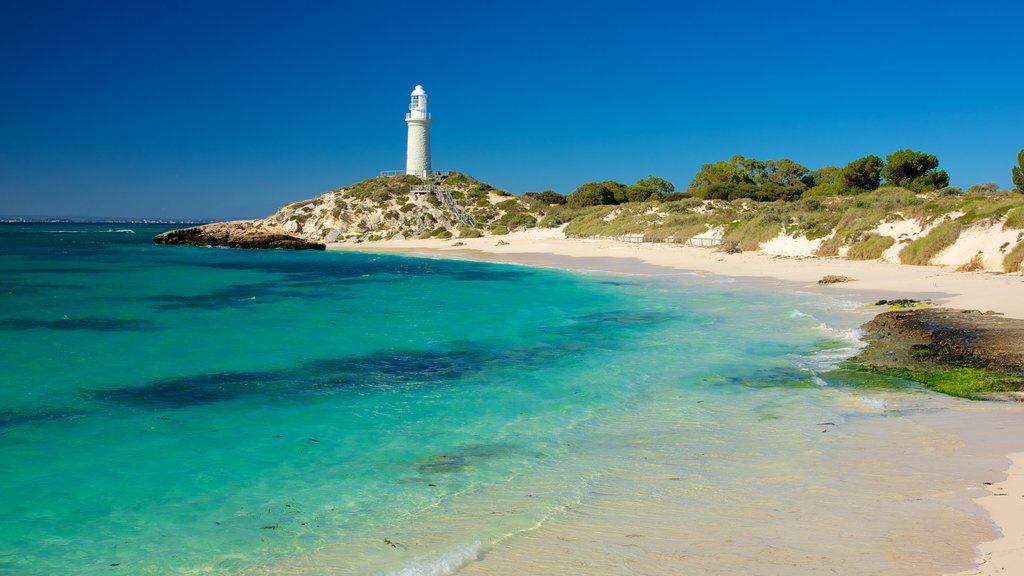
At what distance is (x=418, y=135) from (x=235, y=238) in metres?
25.3

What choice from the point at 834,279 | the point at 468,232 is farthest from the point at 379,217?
the point at 834,279

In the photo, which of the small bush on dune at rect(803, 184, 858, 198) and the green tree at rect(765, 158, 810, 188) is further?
the green tree at rect(765, 158, 810, 188)

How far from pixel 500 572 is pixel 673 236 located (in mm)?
39176

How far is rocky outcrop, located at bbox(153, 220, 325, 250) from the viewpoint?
60.1 m

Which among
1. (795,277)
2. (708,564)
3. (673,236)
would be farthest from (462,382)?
(673,236)

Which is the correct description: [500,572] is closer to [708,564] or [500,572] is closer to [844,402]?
[708,564]

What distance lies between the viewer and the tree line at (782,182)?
55.7 m

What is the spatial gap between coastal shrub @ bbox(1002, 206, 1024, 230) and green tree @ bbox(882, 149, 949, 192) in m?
36.4

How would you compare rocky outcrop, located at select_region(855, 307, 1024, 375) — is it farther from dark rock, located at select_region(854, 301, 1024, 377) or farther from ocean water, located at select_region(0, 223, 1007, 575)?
ocean water, located at select_region(0, 223, 1007, 575)

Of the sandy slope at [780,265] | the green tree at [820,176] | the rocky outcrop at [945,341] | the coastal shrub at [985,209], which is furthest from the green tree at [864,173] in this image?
the rocky outcrop at [945,341]

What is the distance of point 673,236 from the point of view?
42094mm

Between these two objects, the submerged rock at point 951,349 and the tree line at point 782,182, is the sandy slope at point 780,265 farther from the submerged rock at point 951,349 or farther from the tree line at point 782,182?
the tree line at point 782,182

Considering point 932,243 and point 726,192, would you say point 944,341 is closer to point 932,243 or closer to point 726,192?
point 932,243

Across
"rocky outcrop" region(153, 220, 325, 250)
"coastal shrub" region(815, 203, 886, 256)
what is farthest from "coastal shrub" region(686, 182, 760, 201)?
"rocky outcrop" region(153, 220, 325, 250)
